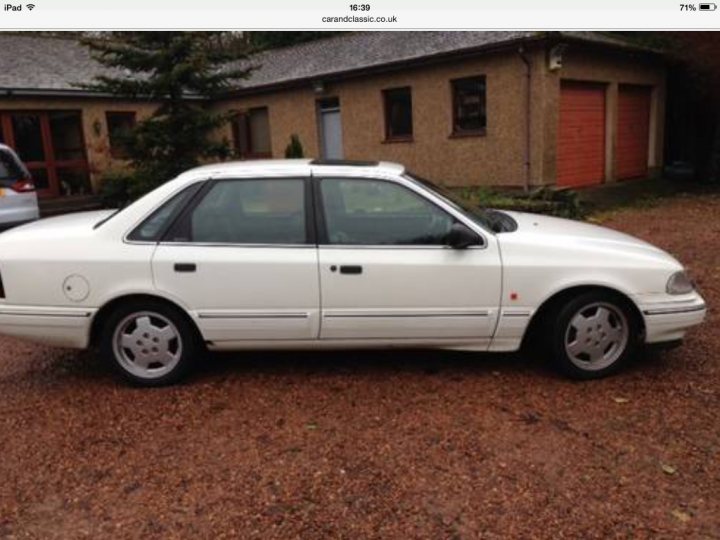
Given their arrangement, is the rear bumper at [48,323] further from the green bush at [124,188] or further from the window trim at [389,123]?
the window trim at [389,123]

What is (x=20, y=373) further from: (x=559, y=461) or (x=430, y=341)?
(x=559, y=461)

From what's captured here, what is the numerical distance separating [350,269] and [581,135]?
42.3ft

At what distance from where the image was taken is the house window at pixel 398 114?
1731 cm

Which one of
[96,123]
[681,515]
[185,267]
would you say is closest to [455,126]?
[96,123]

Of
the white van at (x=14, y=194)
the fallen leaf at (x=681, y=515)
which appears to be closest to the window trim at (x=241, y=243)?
the fallen leaf at (x=681, y=515)

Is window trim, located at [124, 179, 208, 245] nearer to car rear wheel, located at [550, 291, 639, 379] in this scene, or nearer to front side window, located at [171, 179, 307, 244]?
front side window, located at [171, 179, 307, 244]

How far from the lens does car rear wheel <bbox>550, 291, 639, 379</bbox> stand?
4480mm

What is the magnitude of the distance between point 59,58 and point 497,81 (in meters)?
13.9

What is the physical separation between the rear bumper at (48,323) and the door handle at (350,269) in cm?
168

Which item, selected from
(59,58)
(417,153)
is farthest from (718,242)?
(59,58)

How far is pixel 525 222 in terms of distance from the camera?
509 centimetres

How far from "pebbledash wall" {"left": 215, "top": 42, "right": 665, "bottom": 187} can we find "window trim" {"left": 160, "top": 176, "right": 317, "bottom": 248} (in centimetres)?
1091

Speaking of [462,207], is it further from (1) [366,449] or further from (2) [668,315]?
(1) [366,449]

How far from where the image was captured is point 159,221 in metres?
4.55
